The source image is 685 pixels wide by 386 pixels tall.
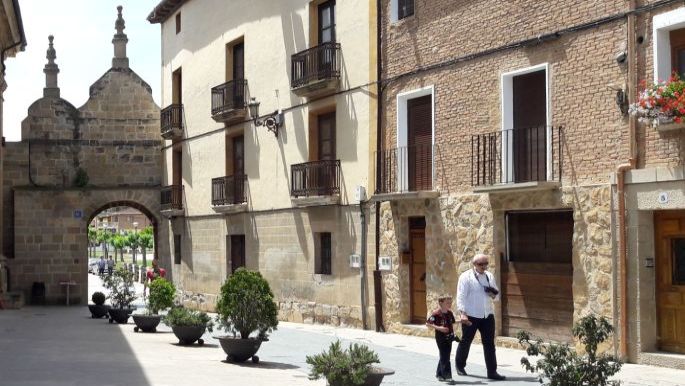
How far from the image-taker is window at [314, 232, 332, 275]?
2078 centimetres

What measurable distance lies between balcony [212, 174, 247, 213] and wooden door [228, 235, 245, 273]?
81 cm

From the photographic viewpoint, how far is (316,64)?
66.9 feet

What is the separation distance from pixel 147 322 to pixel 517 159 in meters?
7.67

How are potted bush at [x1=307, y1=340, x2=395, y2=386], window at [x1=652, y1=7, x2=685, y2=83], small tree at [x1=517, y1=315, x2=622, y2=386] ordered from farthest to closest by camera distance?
window at [x1=652, y1=7, x2=685, y2=83] → potted bush at [x1=307, y1=340, x2=395, y2=386] → small tree at [x1=517, y1=315, x2=622, y2=386]

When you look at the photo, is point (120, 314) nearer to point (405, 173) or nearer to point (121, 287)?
point (121, 287)

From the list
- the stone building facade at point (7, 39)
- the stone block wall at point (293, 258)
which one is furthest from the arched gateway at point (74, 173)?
the stone block wall at point (293, 258)

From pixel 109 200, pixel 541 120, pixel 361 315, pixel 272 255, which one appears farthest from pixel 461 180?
pixel 109 200

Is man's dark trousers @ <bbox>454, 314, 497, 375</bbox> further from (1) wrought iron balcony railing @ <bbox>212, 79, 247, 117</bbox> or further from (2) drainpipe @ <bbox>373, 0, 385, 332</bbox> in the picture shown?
(1) wrought iron balcony railing @ <bbox>212, 79, 247, 117</bbox>

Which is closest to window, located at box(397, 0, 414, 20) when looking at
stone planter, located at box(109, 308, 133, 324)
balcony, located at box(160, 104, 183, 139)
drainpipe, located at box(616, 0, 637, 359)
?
drainpipe, located at box(616, 0, 637, 359)

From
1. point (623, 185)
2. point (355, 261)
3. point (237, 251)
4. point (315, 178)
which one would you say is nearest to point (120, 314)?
point (237, 251)

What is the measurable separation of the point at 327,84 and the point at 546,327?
7414 millimetres

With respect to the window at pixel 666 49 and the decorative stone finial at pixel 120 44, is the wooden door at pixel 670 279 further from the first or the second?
the decorative stone finial at pixel 120 44

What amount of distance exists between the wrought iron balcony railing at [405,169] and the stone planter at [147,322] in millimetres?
4742

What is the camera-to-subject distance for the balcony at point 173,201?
92.8ft
